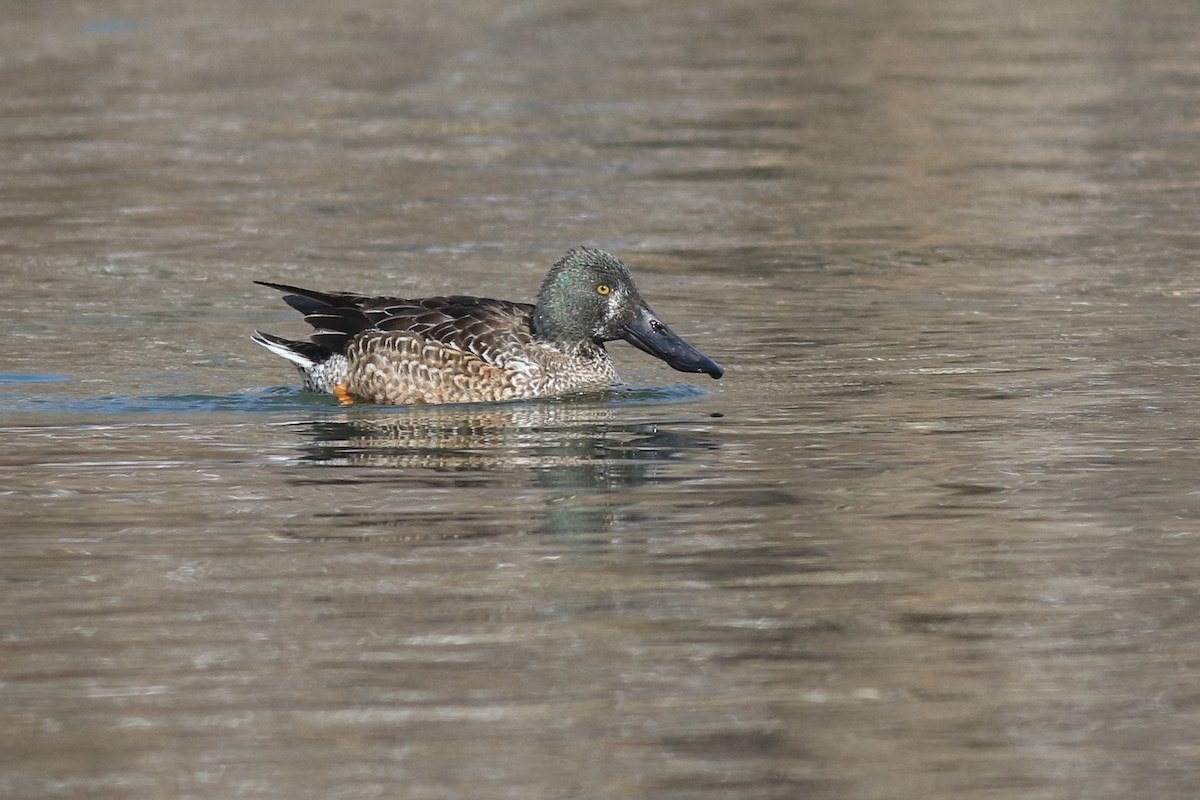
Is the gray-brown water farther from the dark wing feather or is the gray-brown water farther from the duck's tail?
the dark wing feather

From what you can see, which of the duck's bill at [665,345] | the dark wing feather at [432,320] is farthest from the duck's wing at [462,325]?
the duck's bill at [665,345]

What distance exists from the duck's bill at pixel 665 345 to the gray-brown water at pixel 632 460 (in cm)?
29

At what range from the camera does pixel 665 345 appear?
1203 cm

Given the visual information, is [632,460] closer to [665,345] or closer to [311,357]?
[665,345]

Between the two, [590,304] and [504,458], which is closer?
[504,458]

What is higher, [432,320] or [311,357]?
[432,320]

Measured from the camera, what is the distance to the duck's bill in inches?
466

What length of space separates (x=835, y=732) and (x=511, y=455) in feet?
13.9

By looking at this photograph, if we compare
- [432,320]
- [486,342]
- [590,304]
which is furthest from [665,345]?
[432,320]

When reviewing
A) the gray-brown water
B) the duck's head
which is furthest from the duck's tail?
the duck's head

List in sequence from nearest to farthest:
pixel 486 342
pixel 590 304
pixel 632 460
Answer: pixel 632 460
pixel 486 342
pixel 590 304

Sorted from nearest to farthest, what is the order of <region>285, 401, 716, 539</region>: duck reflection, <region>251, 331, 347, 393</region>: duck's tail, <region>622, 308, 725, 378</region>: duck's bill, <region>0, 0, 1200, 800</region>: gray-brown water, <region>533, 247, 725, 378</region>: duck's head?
<region>0, 0, 1200, 800</region>: gray-brown water
<region>285, 401, 716, 539</region>: duck reflection
<region>622, 308, 725, 378</region>: duck's bill
<region>533, 247, 725, 378</region>: duck's head
<region>251, 331, 347, 393</region>: duck's tail

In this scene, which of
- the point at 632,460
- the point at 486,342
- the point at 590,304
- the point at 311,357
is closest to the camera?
the point at 632,460

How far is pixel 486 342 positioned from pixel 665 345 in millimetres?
957
